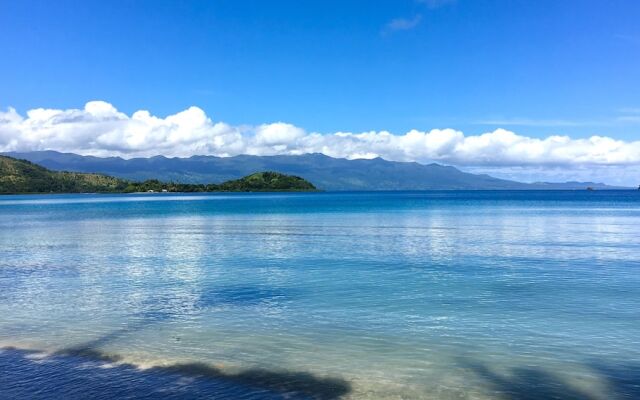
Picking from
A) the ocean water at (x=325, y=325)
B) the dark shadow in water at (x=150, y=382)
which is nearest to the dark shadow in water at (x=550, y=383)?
the ocean water at (x=325, y=325)

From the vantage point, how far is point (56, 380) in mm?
12945

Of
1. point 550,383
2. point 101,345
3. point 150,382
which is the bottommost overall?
point 101,345

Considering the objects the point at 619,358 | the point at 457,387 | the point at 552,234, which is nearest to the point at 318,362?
the point at 457,387

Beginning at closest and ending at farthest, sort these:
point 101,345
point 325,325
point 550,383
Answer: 1. point 550,383
2. point 101,345
3. point 325,325

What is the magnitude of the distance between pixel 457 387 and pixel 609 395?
3.42 metres

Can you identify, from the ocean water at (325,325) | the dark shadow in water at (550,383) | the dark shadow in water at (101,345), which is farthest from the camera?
the dark shadow in water at (101,345)

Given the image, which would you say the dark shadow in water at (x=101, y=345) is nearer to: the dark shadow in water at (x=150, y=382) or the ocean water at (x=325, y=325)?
the ocean water at (x=325, y=325)

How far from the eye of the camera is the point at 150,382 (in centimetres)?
1277

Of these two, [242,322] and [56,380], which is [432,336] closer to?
[242,322]

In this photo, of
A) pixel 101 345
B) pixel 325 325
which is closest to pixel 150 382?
pixel 101 345

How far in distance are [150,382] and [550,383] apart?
32.4ft

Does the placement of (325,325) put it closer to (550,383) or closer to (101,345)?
(101,345)

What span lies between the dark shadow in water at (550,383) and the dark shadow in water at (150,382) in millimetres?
3743

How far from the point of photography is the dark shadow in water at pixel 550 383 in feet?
39.3
